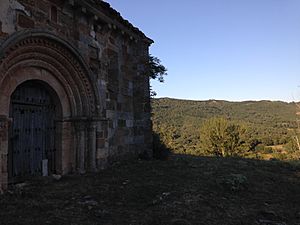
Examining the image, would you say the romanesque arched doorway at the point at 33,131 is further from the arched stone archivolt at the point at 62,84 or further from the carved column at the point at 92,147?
the carved column at the point at 92,147

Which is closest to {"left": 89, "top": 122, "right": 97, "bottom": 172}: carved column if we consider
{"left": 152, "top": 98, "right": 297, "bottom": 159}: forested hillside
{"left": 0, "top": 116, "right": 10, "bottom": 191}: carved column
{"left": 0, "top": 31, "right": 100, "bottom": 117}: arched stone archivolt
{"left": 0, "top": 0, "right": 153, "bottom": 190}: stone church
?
{"left": 0, "top": 0, "right": 153, "bottom": 190}: stone church

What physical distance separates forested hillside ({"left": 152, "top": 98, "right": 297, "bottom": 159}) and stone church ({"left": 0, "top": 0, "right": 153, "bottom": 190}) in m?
21.8

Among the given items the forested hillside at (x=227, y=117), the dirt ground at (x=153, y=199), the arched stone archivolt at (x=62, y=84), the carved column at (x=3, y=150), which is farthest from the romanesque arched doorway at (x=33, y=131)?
the forested hillside at (x=227, y=117)

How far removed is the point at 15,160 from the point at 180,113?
1805 inches

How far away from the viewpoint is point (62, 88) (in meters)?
6.50

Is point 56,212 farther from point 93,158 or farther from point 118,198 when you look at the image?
point 93,158

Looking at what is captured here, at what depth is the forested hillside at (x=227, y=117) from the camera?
117ft

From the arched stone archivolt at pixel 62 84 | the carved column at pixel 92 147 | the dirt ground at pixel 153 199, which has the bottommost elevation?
the dirt ground at pixel 153 199

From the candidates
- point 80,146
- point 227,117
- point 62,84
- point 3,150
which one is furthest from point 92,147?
point 227,117

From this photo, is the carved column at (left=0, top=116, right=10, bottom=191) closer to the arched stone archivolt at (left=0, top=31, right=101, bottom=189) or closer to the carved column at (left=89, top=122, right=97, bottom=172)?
the arched stone archivolt at (left=0, top=31, right=101, bottom=189)

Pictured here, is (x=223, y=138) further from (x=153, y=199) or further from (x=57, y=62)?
(x=153, y=199)

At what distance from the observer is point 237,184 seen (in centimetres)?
601

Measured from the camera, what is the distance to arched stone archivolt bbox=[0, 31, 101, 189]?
195 inches

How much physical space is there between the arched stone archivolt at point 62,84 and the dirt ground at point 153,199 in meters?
0.57
